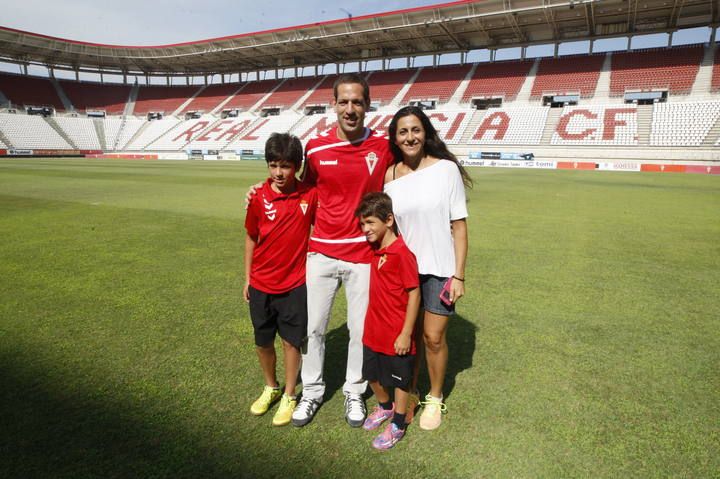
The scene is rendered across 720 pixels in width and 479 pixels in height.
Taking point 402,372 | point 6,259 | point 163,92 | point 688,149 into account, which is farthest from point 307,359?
point 163,92

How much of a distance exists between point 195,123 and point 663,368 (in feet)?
189

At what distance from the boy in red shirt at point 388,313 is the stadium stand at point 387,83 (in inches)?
1783

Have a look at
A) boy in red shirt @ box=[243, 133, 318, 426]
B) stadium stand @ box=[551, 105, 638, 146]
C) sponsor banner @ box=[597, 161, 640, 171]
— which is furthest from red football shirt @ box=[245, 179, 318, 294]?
stadium stand @ box=[551, 105, 638, 146]

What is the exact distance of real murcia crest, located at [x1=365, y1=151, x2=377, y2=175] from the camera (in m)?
2.72

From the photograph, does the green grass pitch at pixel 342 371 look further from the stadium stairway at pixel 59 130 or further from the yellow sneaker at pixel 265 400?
the stadium stairway at pixel 59 130

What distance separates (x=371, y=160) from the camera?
273 centimetres

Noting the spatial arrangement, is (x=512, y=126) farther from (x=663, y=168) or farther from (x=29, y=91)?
(x=29, y=91)

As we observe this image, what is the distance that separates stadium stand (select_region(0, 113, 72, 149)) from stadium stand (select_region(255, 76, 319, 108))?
24.0m

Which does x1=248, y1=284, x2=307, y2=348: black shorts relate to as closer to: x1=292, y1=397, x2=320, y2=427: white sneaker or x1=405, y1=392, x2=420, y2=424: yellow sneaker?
x1=292, y1=397, x2=320, y2=427: white sneaker

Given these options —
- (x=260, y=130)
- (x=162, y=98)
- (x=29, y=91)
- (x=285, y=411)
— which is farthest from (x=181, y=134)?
(x=285, y=411)

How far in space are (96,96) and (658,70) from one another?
67032mm

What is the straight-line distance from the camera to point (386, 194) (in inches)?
101

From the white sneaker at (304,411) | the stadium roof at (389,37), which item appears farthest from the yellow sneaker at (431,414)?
the stadium roof at (389,37)

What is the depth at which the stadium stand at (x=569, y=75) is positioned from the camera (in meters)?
38.5
